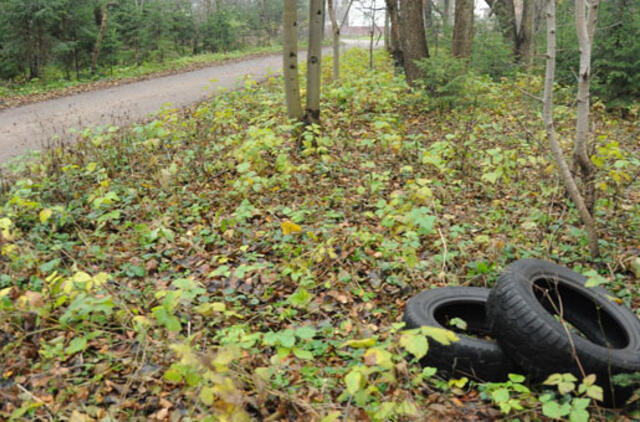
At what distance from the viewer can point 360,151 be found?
7930 millimetres

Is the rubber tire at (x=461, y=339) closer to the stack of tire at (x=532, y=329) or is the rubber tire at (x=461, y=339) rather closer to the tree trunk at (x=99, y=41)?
the stack of tire at (x=532, y=329)

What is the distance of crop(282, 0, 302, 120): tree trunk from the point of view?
24.9ft

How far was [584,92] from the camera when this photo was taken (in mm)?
4531

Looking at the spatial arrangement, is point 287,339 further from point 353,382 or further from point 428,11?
point 428,11

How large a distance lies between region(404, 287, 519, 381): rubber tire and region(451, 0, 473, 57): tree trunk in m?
9.35

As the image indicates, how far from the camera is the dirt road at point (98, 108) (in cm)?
865

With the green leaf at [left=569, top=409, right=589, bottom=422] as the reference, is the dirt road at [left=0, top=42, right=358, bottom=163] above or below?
above

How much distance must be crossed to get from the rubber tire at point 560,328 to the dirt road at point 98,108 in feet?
22.4

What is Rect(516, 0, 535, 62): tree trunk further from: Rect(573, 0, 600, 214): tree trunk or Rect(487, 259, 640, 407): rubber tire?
Rect(487, 259, 640, 407): rubber tire

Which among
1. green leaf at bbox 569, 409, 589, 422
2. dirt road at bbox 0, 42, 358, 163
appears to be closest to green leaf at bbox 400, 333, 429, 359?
green leaf at bbox 569, 409, 589, 422

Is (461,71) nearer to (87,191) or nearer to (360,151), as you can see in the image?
(360,151)

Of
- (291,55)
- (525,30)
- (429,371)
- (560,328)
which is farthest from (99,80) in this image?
(560,328)

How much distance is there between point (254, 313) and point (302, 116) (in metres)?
5.10

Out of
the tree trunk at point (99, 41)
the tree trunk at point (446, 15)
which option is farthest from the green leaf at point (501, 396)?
the tree trunk at point (99, 41)
